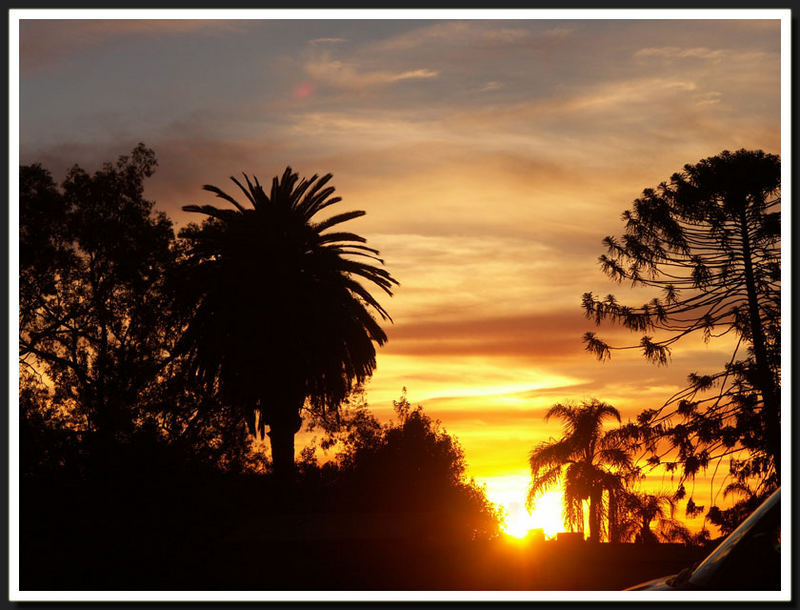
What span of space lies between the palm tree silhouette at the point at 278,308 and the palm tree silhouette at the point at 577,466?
12.7 m

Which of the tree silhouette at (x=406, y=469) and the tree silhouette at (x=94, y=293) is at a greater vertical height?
the tree silhouette at (x=94, y=293)

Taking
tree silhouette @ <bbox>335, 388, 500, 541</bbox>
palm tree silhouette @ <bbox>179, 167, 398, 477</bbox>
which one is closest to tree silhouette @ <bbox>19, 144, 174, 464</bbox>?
palm tree silhouette @ <bbox>179, 167, 398, 477</bbox>

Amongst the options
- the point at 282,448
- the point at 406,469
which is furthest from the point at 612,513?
the point at 282,448

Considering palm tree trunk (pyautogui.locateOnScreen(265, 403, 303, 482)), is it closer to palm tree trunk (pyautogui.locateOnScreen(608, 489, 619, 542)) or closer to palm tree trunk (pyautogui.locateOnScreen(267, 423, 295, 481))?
palm tree trunk (pyautogui.locateOnScreen(267, 423, 295, 481))

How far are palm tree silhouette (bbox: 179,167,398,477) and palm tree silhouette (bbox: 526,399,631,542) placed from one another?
12.7 m

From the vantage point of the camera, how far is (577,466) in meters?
42.0

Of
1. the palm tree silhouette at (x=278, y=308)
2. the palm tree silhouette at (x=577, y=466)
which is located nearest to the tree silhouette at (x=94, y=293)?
the palm tree silhouette at (x=278, y=308)

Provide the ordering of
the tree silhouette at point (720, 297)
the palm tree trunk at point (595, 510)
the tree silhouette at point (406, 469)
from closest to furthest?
the tree silhouette at point (720, 297) < the palm tree trunk at point (595, 510) < the tree silhouette at point (406, 469)

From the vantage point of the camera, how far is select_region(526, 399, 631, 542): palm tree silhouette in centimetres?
4059

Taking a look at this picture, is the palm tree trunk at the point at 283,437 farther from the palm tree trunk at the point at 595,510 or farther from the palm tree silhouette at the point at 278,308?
the palm tree trunk at the point at 595,510

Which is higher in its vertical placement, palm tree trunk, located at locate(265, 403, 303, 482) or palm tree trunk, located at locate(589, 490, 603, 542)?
palm tree trunk, located at locate(265, 403, 303, 482)

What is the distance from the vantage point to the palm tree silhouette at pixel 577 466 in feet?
133

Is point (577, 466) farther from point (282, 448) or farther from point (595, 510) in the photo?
point (282, 448)

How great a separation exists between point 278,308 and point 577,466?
59.4 feet
